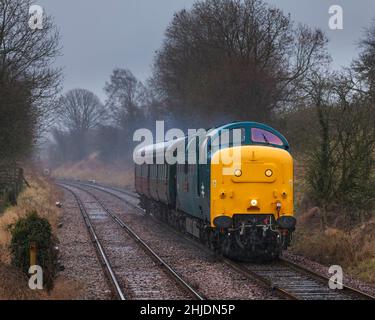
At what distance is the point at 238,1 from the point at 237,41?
234 cm

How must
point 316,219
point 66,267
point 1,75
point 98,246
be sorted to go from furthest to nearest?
point 1,75 < point 316,219 < point 98,246 < point 66,267

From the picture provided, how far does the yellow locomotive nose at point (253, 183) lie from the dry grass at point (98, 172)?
43.5 metres

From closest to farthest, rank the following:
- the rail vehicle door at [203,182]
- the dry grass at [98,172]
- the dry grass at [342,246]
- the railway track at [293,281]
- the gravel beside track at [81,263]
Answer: the railway track at [293,281] < the gravel beside track at [81,263] < the dry grass at [342,246] < the rail vehicle door at [203,182] < the dry grass at [98,172]

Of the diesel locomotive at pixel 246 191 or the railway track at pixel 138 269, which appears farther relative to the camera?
the diesel locomotive at pixel 246 191

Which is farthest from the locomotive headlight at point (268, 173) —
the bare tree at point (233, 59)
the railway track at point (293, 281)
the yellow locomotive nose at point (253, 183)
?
the bare tree at point (233, 59)

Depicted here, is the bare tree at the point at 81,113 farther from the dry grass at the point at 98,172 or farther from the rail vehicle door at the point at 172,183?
the rail vehicle door at the point at 172,183

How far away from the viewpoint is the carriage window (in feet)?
56.1

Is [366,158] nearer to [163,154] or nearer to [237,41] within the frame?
[163,154]

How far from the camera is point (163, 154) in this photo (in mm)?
24891

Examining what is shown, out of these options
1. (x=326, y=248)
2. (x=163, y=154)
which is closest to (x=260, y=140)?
(x=326, y=248)

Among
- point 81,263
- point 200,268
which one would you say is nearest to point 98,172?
point 81,263

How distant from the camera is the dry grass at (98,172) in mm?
66875

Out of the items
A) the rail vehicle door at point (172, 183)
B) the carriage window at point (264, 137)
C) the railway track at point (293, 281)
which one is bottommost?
the railway track at point (293, 281)

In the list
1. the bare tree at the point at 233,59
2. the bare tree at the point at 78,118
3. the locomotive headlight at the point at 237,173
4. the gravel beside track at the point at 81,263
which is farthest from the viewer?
the bare tree at the point at 78,118
